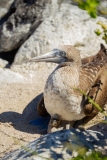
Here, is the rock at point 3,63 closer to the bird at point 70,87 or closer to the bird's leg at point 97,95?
the bird at point 70,87

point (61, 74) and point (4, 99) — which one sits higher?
point (61, 74)

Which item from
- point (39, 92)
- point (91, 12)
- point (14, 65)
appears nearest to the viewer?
point (91, 12)

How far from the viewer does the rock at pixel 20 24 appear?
9172mm

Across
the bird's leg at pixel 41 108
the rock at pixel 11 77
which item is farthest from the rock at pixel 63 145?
the rock at pixel 11 77

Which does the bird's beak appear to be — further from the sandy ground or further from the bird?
the sandy ground

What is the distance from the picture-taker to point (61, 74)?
6031mm

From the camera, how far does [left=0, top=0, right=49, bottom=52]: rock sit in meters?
9.17

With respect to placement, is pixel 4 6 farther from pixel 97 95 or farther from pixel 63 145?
pixel 63 145

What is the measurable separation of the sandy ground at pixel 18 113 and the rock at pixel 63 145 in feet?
4.56

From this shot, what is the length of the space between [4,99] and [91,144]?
3376mm

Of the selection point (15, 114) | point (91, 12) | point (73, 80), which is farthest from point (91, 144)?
point (15, 114)

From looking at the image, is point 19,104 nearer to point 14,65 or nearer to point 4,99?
point 4,99

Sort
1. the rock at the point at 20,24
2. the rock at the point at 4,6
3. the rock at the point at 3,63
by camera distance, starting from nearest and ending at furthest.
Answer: the rock at the point at 3,63
the rock at the point at 20,24
the rock at the point at 4,6

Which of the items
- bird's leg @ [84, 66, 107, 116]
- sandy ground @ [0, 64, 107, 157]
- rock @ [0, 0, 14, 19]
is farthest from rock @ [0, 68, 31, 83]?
rock @ [0, 0, 14, 19]
